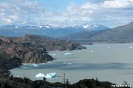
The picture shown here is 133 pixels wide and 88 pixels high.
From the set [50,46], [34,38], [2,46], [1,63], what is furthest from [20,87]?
[34,38]

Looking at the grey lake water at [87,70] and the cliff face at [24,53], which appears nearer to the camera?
the grey lake water at [87,70]

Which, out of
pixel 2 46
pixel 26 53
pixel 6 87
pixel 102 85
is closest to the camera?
pixel 6 87

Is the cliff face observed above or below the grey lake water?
above

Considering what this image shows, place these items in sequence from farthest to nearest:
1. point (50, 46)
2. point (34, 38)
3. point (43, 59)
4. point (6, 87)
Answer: point (34, 38), point (50, 46), point (43, 59), point (6, 87)

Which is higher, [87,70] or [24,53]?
[24,53]

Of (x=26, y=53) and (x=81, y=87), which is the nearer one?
(x=81, y=87)

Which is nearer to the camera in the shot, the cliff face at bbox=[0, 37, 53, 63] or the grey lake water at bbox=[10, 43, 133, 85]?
the grey lake water at bbox=[10, 43, 133, 85]

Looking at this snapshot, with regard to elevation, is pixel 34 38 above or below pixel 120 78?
above

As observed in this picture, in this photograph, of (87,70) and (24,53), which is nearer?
(87,70)

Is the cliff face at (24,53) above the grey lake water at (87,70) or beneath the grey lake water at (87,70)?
above

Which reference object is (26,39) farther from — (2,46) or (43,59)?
(43,59)
